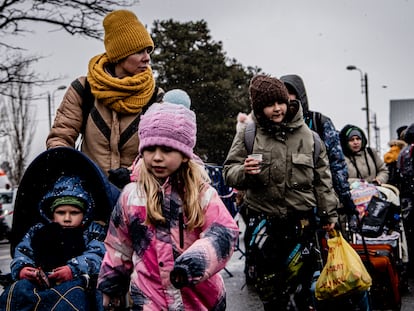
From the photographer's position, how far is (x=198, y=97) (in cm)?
4069

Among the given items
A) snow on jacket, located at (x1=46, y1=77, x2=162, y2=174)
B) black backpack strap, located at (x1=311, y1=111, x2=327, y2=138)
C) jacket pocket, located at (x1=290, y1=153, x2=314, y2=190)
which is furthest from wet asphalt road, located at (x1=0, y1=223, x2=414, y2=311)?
snow on jacket, located at (x1=46, y1=77, x2=162, y2=174)

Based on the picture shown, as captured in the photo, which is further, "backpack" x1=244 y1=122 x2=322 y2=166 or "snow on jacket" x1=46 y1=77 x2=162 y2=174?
"backpack" x1=244 y1=122 x2=322 y2=166

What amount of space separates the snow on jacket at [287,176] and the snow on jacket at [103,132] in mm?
954

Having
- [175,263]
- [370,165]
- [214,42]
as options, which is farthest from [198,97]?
[175,263]

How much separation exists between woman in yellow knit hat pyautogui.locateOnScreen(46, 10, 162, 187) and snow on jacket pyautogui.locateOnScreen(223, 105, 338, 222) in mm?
949

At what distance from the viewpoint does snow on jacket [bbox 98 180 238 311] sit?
3436 millimetres

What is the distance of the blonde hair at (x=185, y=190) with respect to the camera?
348 cm

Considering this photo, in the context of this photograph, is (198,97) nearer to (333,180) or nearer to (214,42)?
(214,42)

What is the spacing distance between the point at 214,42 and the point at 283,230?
38.5 meters

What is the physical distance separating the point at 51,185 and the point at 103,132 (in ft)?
1.44

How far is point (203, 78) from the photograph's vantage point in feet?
134

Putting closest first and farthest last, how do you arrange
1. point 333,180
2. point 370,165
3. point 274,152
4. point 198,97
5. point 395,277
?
point 274,152 → point 333,180 → point 395,277 → point 370,165 → point 198,97

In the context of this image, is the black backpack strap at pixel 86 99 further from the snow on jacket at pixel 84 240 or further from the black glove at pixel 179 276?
the black glove at pixel 179 276

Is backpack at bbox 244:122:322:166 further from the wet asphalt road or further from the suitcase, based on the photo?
the wet asphalt road
